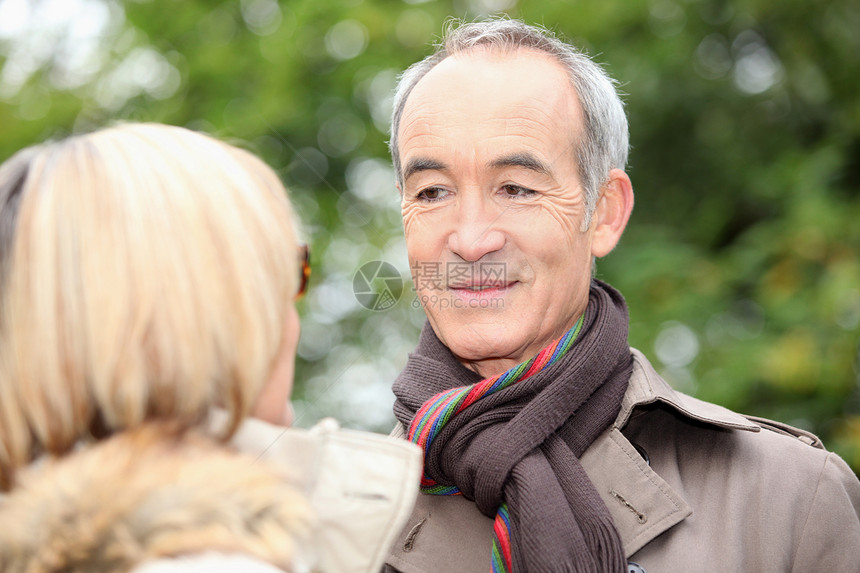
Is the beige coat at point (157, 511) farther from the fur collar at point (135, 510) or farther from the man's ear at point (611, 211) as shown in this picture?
the man's ear at point (611, 211)

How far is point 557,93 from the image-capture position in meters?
2.47

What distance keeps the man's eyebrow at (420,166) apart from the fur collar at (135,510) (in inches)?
51.0

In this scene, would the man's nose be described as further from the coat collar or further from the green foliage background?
the green foliage background

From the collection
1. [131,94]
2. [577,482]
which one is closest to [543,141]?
[577,482]

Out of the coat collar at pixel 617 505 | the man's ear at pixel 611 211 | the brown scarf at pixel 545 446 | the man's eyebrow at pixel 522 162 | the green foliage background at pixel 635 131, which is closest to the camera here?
the brown scarf at pixel 545 446

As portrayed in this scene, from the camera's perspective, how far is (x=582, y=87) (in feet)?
8.24

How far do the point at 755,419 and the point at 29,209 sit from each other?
1969 millimetres

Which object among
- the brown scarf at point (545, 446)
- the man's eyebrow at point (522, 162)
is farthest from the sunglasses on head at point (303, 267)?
the man's eyebrow at point (522, 162)

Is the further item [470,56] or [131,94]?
[131,94]

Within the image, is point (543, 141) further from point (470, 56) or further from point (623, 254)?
point (623, 254)

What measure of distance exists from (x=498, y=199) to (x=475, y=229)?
11 centimetres

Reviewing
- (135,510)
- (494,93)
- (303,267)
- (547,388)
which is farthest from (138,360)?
(494,93)

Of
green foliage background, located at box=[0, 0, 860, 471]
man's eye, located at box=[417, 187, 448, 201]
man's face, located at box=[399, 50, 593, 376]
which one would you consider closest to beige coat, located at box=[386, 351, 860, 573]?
man's face, located at box=[399, 50, 593, 376]

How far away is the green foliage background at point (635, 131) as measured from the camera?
187 inches
